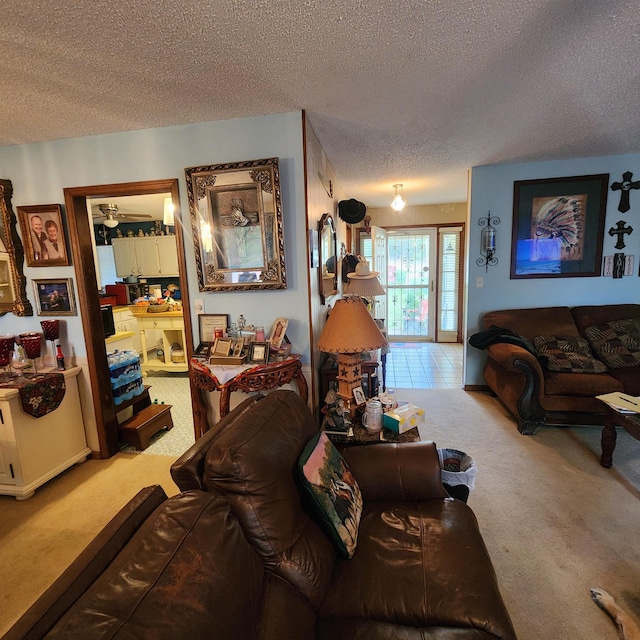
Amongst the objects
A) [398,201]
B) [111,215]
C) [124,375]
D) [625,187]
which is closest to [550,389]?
[625,187]

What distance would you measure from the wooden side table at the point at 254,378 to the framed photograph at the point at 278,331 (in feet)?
0.42

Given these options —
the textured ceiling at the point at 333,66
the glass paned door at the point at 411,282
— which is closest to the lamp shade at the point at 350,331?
the textured ceiling at the point at 333,66

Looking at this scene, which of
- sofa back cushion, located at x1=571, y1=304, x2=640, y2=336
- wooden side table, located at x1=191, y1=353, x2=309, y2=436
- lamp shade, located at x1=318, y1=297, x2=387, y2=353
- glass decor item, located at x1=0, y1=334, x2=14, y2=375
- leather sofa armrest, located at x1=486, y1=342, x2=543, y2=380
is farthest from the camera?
sofa back cushion, located at x1=571, y1=304, x2=640, y2=336

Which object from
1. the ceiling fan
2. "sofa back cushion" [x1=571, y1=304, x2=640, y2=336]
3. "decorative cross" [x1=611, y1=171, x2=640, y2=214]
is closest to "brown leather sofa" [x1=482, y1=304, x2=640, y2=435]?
"sofa back cushion" [x1=571, y1=304, x2=640, y2=336]

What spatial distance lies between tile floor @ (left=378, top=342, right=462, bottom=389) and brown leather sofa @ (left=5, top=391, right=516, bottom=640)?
2.76 metres

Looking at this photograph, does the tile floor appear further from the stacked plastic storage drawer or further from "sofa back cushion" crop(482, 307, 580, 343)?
the stacked plastic storage drawer

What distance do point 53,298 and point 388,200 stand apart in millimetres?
4532

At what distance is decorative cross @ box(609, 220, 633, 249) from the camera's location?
342 cm

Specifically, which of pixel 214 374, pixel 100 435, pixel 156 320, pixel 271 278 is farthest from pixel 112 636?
pixel 156 320

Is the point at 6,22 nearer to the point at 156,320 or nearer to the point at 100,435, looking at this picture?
the point at 100,435

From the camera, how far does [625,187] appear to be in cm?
339

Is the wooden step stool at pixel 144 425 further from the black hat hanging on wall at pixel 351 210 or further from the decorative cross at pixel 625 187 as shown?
the decorative cross at pixel 625 187

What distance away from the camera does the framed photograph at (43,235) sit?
2.53 metres

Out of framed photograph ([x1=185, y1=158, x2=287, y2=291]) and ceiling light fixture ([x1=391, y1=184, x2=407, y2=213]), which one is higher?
ceiling light fixture ([x1=391, y1=184, x2=407, y2=213])
